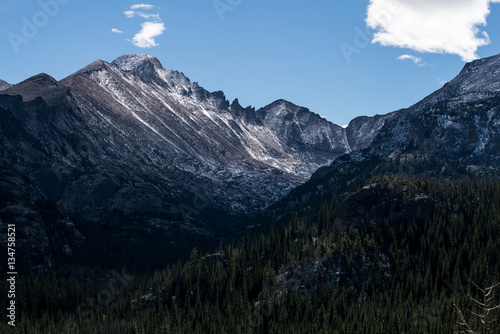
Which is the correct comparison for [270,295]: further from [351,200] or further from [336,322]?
[351,200]

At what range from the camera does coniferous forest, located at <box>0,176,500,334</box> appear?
12725 cm

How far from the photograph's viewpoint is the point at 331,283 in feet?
482

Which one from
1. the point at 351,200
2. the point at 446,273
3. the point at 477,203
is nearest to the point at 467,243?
the point at 446,273

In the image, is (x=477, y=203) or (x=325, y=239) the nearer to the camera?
(x=325, y=239)

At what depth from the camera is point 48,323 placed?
5428 inches

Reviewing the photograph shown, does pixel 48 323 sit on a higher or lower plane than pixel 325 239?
lower

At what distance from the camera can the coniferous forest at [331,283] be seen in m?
127

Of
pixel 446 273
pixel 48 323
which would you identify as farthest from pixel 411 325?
pixel 48 323

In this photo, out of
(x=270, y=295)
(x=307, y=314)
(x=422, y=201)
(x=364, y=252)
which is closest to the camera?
(x=307, y=314)

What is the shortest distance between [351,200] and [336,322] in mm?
82192

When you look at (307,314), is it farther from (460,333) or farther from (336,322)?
(460,333)

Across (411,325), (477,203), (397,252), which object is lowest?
(411,325)

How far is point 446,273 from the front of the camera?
148000mm

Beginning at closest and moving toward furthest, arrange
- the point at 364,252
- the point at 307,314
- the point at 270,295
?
the point at 307,314, the point at 270,295, the point at 364,252
